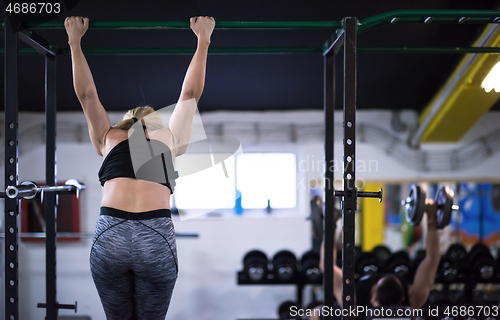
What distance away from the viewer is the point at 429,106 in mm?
3428

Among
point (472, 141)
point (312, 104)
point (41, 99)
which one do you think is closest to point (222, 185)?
point (312, 104)

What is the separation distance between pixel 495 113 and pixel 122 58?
3969 mm

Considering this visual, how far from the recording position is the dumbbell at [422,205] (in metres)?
2.12

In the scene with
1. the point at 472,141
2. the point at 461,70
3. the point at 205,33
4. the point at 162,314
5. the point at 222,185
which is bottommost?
the point at 162,314

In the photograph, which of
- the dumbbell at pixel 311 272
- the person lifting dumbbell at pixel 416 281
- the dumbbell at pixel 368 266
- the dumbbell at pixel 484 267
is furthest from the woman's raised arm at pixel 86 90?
the dumbbell at pixel 484 267

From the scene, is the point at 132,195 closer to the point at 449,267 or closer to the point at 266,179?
the point at 266,179

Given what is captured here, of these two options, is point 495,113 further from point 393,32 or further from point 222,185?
point 222,185

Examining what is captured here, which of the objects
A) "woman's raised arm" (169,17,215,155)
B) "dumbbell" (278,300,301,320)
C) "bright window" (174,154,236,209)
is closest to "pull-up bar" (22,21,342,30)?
"woman's raised arm" (169,17,215,155)

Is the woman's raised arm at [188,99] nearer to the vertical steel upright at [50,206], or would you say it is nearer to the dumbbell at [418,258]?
the vertical steel upright at [50,206]

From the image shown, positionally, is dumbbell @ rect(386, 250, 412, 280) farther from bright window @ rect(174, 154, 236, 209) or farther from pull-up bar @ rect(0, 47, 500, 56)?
pull-up bar @ rect(0, 47, 500, 56)

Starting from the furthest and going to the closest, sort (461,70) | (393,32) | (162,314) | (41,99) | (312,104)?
(312,104) < (41,99) < (461,70) < (393,32) < (162,314)

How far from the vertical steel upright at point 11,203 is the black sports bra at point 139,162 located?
0.32 metres

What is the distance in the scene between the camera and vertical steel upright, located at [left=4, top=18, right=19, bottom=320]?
3.91 feet

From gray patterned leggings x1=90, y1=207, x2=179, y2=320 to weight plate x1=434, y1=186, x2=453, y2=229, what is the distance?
6.25 feet
